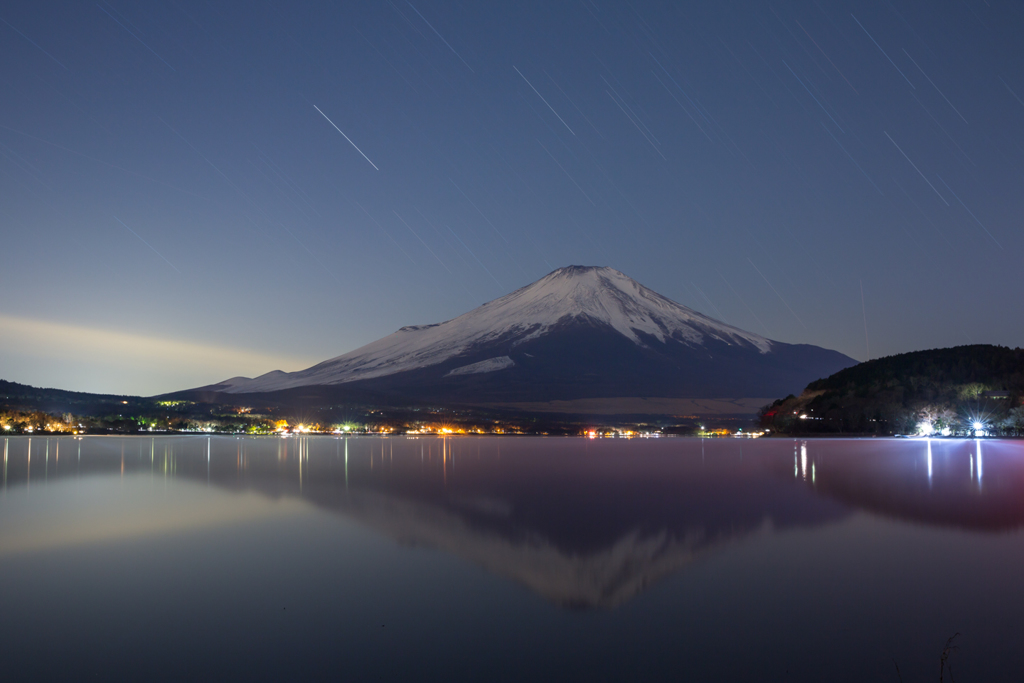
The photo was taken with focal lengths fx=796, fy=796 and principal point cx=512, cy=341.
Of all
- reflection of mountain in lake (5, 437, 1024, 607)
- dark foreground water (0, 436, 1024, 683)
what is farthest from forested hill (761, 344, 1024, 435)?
dark foreground water (0, 436, 1024, 683)

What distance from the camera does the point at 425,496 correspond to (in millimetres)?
17375

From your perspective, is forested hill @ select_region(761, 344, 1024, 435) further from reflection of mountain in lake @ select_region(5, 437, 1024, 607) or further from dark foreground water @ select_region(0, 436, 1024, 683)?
dark foreground water @ select_region(0, 436, 1024, 683)

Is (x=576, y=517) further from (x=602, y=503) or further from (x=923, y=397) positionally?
(x=923, y=397)

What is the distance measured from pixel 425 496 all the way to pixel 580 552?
7977 mm

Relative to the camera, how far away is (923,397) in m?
76.0

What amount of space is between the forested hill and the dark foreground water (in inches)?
2372

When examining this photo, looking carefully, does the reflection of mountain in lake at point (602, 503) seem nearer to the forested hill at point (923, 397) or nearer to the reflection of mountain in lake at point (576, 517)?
the reflection of mountain in lake at point (576, 517)

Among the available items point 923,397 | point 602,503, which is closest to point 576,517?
point 602,503

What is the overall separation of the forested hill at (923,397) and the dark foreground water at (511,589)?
60.3 m

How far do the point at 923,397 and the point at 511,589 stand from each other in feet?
258

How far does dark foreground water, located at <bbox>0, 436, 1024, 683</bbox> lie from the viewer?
19.0 feet

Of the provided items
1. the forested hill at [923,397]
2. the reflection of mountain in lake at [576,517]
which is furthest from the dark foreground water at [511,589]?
the forested hill at [923,397]

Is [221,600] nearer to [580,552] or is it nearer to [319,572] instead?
[319,572]

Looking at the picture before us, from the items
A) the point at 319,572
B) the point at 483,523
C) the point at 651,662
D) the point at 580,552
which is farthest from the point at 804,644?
the point at 483,523
